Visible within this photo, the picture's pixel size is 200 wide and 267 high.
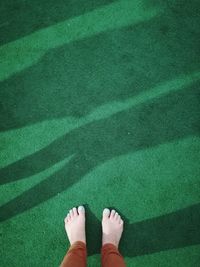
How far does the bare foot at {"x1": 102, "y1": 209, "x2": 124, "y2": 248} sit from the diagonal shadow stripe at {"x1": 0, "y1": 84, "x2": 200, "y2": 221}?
0.37m

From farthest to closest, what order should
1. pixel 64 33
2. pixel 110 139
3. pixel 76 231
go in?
pixel 64 33, pixel 110 139, pixel 76 231

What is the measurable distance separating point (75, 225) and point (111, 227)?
10.9 inches

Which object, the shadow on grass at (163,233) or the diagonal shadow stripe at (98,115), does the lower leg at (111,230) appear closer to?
the shadow on grass at (163,233)

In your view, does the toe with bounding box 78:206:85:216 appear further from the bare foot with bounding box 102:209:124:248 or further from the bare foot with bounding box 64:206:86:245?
the bare foot with bounding box 102:209:124:248

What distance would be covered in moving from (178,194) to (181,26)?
1349 mm

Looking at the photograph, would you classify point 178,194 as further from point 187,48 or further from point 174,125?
point 187,48

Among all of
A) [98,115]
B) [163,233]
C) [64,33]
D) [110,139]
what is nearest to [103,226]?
[163,233]

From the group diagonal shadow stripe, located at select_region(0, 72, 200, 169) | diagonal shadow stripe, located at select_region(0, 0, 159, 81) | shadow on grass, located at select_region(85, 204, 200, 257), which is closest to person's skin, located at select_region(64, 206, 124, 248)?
shadow on grass, located at select_region(85, 204, 200, 257)

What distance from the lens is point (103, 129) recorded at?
2.52 meters

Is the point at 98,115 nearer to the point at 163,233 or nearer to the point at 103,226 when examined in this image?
the point at 103,226

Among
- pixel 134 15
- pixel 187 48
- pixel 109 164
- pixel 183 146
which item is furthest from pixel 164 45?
pixel 109 164

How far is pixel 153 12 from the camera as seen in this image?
8.53 feet

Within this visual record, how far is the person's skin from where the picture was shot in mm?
2395

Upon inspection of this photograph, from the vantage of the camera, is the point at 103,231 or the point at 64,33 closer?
the point at 103,231
